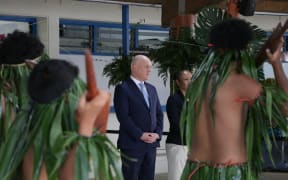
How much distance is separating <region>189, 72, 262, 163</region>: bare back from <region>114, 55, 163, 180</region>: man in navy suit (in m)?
1.78

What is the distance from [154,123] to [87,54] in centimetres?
314

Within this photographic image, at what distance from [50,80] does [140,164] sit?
3038mm

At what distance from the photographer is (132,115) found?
4777mm

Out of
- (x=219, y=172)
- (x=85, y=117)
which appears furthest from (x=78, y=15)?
(x=85, y=117)

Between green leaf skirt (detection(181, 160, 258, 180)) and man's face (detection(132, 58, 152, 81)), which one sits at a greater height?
man's face (detection(132, 58, 152, 81))

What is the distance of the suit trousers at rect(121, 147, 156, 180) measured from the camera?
4719mm

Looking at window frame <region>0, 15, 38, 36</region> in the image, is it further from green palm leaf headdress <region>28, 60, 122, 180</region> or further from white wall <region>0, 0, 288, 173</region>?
green palm leaf headdress <region>28, 60, 122, 180</region>

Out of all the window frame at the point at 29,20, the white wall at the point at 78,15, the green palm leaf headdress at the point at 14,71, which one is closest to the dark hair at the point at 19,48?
the green palm leaf headdress at the point at 14,71

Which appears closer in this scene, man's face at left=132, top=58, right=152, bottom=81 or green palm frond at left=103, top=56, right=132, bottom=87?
man's face at left=132, top=58, right=152, bottom=81

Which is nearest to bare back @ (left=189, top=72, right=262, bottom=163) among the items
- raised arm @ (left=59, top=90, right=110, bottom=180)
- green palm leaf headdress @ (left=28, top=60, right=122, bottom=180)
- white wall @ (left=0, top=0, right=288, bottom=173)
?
green palm leaf headdress @ (left=28, top=60, right=122, bottom=180)

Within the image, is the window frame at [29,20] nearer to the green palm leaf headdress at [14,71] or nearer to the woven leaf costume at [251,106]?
the woven leaf costume at [251,106]

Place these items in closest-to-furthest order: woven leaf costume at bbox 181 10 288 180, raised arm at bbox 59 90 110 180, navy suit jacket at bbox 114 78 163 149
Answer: raised arm at bbox 59 90 110 180
woven leaf costume at bbox 181 10 288 180
navy suit jacket at bbox 114 78 163 149

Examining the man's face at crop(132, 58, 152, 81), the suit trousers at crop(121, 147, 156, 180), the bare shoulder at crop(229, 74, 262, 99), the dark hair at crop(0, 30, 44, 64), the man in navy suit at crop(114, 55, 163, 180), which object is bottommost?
the suit trousers at crop(121, 147, 156, 180)

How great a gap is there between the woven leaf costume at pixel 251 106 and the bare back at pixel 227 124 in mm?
30
